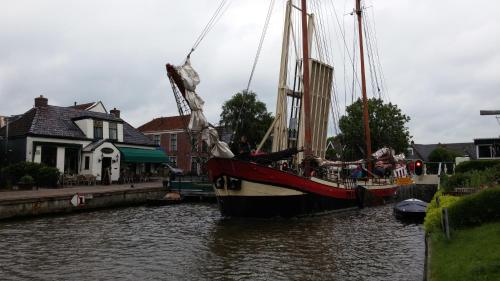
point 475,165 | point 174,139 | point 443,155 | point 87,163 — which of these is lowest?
point 475,165

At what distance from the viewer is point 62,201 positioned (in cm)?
2267

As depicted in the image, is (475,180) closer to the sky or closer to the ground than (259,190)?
closer to the sky

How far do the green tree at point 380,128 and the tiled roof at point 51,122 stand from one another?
24528 mm

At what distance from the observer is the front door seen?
33597 millimetres

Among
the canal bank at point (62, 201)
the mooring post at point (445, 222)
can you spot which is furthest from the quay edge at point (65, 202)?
the mooring post at point (445, 222)

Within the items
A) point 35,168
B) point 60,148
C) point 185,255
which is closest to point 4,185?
point 35,168

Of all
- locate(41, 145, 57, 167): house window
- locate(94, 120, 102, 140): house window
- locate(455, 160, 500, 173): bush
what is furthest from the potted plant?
locate(455, 160, 500, 173): bush

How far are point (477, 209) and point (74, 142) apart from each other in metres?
31.3

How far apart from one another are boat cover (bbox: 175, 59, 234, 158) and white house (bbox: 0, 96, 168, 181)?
18089mm

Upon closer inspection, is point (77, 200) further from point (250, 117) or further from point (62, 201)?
point (250, 117)

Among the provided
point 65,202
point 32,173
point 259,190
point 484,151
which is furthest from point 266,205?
point 484,151

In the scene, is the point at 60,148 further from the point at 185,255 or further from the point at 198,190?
the point at 185,255

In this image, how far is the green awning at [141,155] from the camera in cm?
3741

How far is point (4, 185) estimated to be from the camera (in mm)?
27688
